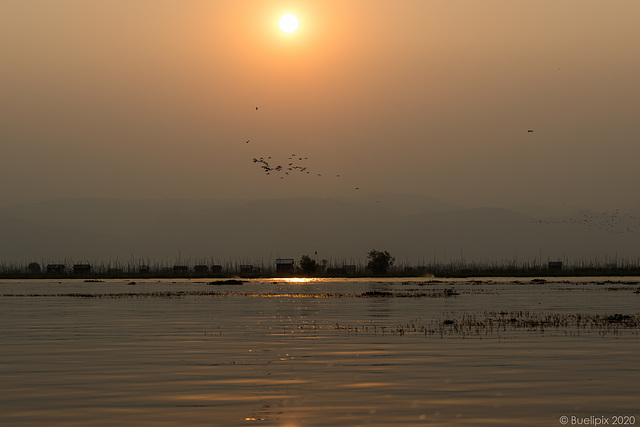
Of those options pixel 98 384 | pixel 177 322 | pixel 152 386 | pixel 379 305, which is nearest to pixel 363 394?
pixel 152 386

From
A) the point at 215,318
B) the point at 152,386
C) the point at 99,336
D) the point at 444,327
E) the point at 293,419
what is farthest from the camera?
the point at 215,318

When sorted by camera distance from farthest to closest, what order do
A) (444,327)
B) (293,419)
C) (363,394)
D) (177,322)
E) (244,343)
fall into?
(177,322)
(444,327)
(244,343)
(363,394)
(293,419)

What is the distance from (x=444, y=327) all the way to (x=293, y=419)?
85.9 ft

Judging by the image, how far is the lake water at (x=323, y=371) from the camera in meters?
21.0

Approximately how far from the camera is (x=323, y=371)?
1127 inches

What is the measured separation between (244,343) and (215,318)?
17404 millimetres

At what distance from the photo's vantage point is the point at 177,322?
5200 cm

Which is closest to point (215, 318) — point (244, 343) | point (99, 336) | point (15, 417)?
point (99, 336)

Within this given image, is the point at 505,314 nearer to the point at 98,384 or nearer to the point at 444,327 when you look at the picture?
the point at 444,327

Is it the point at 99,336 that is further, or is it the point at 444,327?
the point at 444,327

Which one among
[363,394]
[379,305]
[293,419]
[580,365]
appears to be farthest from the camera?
[379,305]

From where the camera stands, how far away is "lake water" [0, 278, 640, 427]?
69.1 ft

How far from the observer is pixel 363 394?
2392cm

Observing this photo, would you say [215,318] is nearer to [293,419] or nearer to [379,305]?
[379,305]
